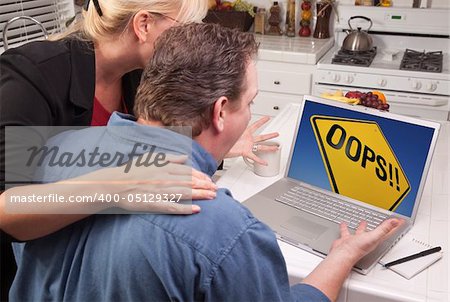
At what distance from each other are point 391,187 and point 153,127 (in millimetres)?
751

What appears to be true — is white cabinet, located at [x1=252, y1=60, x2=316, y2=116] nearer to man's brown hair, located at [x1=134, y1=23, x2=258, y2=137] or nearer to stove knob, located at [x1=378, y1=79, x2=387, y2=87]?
stove knob, located at [x1=378, y1=79, x2=387, y2=87]

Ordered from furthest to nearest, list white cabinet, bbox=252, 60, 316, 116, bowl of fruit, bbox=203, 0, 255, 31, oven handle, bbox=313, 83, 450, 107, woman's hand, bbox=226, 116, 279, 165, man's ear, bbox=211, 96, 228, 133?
bowl of fruit, bbox=203, 0, 255, 31
white cabinet, bbox=252, 60, 316, 116
oven handle, bbox=313, 83, 450, 107
woman's hand, bbox=226, 116, 279, 165
man's ear, bbox=211, 96, 228, 133

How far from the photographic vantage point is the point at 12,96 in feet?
3.72

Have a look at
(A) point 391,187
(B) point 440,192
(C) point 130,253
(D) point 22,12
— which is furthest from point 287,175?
(D) point 22,12

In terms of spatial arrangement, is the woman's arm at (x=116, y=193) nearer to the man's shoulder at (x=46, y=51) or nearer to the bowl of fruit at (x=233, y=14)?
the man's shoulder at (x=46, y=51)

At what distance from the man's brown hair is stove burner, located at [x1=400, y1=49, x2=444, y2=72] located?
2.46 m

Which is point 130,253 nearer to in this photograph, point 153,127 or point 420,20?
point 153,127

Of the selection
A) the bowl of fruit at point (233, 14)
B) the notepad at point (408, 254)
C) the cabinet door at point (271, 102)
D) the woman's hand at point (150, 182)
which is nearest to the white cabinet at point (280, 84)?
the cabinet door at point (271, 102)

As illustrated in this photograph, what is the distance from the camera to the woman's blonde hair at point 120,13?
1.27 meters

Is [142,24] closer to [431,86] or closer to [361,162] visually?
[361,162]

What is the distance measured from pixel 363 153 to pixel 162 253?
0.76 metres

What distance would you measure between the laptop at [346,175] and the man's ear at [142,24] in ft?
1.67

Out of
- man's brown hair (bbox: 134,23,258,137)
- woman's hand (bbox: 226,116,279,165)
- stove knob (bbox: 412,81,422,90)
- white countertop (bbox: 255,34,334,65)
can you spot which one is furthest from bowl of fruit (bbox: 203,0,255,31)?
man's brown hair (bbox: 134,23,258,137)

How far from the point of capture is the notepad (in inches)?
41.7
